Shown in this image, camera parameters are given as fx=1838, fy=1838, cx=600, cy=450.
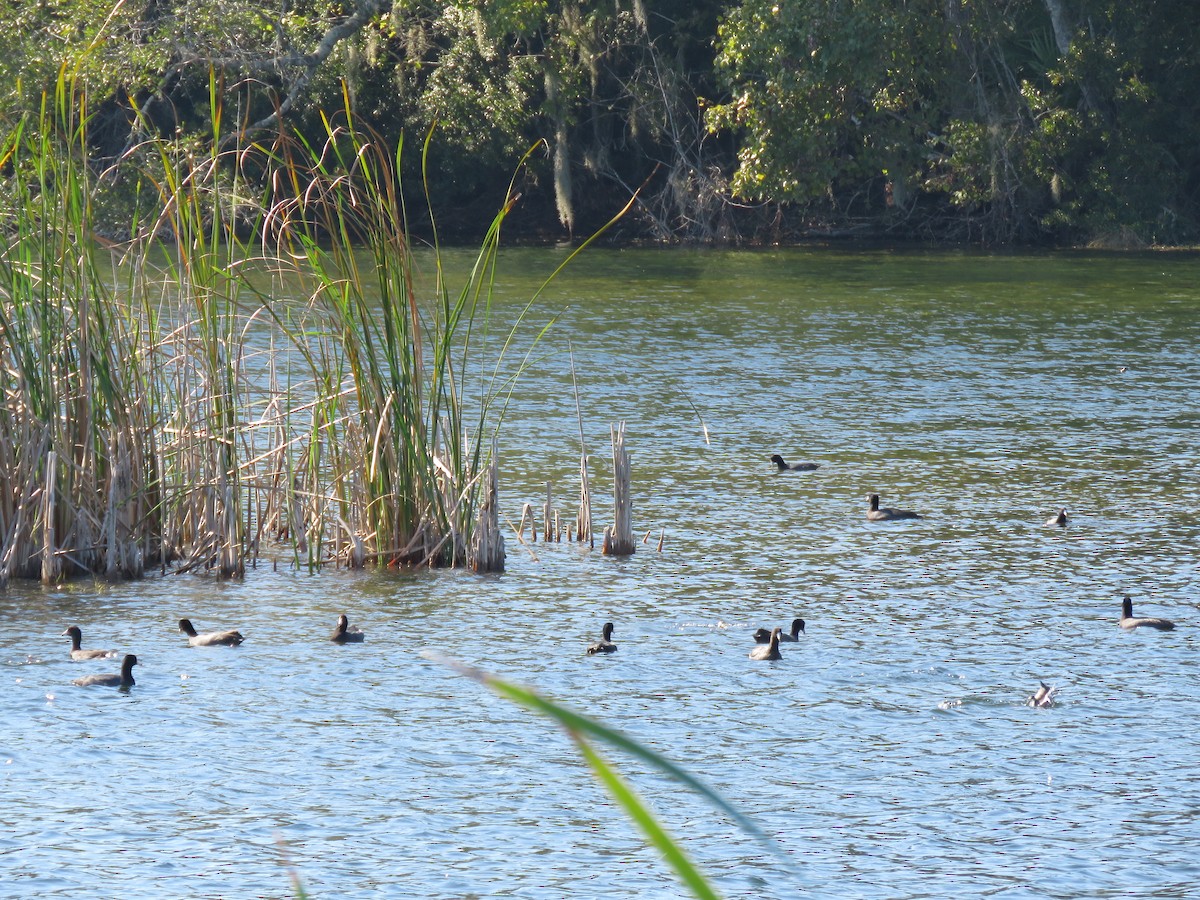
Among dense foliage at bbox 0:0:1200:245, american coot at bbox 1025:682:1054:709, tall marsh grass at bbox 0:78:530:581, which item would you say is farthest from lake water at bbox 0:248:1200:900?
dense foliage at bbox 0:0:1200:245

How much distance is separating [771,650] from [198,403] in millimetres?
3356

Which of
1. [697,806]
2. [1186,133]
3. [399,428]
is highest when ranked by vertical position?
[1186,133]

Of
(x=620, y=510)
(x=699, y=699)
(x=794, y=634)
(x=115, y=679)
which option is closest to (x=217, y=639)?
(x=115, y=679)

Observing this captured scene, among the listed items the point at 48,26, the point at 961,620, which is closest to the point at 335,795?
the point at 961,620

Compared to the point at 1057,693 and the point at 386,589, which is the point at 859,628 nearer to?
the point at 1057,693

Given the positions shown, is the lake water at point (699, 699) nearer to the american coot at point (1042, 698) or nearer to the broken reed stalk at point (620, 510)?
the american coot at point (1042, 698)

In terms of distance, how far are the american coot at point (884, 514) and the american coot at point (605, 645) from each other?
3.22 metres

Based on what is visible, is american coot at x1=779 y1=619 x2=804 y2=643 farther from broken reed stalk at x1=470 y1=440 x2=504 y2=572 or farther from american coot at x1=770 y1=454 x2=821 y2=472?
american coot at x1=770 y1=454 x2=821 y2=472

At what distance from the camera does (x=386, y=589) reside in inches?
363

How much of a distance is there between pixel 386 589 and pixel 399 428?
2.67 feet

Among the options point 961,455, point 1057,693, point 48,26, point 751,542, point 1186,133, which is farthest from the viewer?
point 1186,133

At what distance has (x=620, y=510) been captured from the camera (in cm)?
992

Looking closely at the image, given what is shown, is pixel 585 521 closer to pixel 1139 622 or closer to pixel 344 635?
pixel 344 635

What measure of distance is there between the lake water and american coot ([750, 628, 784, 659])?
0.18 feet
